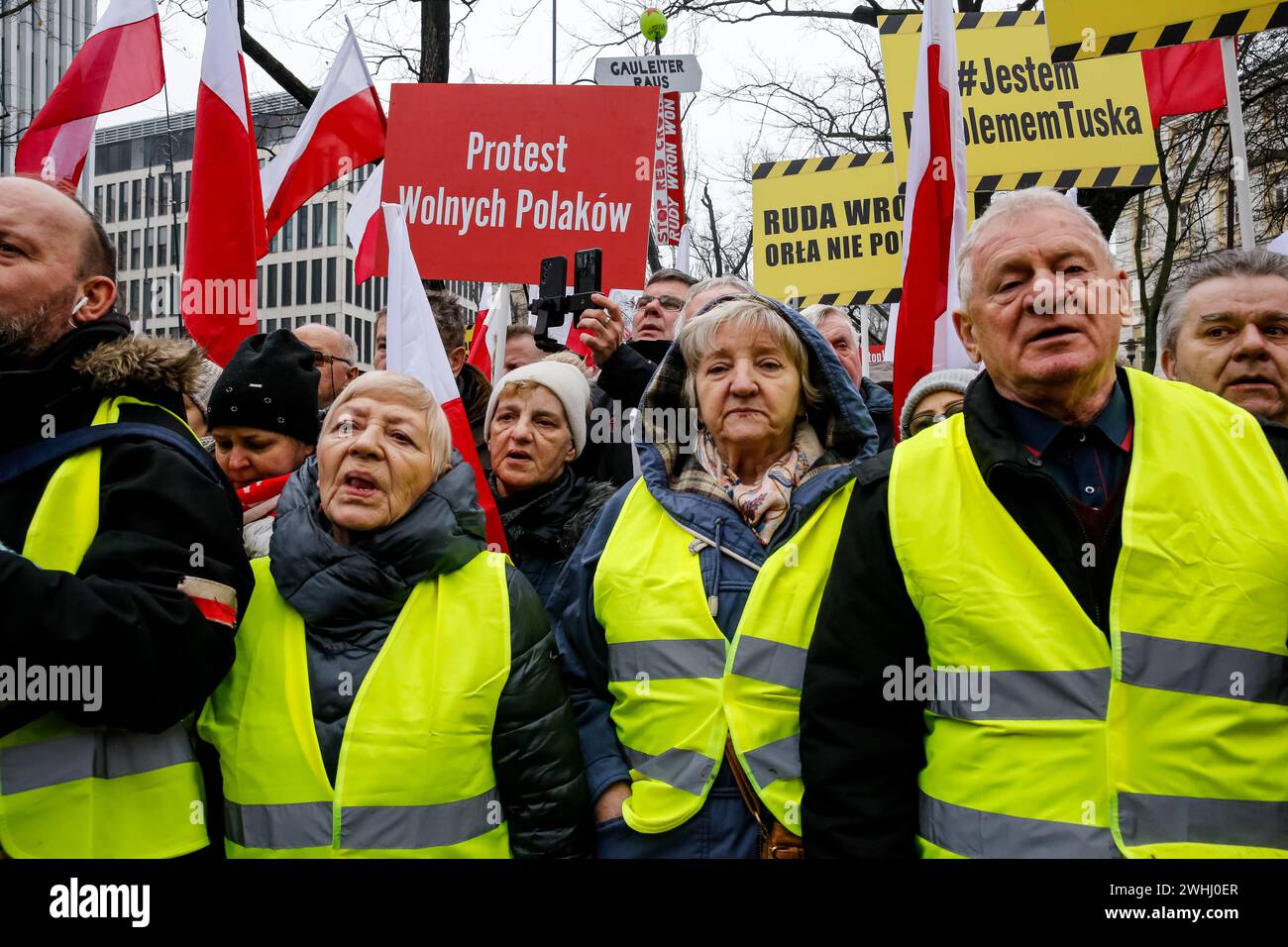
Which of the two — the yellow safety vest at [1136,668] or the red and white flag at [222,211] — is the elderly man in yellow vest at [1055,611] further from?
the red and white flag at [222,211]

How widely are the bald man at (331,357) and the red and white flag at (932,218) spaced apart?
238 cm

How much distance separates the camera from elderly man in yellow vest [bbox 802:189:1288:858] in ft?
5.83

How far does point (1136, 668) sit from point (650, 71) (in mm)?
7112

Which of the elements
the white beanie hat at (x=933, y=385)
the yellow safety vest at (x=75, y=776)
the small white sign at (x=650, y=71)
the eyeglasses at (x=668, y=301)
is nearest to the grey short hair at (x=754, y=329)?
the white beanie hat at (x=933, y=385)

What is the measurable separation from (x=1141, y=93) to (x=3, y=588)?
632 centimetres

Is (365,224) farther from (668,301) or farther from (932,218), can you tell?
(932,218)

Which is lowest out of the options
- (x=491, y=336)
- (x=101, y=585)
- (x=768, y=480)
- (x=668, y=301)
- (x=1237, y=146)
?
(x=101, y=585)

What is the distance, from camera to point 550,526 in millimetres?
3096

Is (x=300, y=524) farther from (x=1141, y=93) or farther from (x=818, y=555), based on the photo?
(x=1141, y=93)

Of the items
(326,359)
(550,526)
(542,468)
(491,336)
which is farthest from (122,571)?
(491,336)

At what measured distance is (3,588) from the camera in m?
1.81

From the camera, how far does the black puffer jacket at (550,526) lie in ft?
10.0
